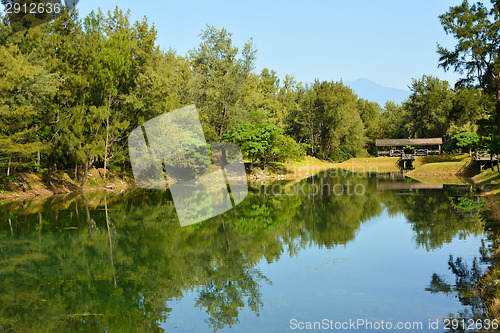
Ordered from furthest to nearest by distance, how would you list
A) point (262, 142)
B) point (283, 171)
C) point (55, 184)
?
point (283, 171) < point (262, 142) < point (55, 184)

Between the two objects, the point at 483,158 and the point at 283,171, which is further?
the point at 283,171

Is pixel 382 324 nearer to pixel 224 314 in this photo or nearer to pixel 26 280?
pixel 224 314

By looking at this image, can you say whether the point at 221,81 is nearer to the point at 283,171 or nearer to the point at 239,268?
the point at 283,171

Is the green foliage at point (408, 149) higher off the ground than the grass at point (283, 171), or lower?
higher

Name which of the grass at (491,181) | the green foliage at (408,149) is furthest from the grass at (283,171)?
the grass at (491,181)

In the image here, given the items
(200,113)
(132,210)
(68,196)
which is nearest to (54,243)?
(132,210)

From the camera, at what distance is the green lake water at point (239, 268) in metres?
12.2

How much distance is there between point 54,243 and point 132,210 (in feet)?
35.8

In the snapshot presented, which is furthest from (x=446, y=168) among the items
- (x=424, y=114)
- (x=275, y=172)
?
(x=424, y=114)

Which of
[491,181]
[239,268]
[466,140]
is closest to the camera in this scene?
[239,268]

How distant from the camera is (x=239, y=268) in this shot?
674 inches

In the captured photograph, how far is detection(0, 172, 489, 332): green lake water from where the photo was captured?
480 inches

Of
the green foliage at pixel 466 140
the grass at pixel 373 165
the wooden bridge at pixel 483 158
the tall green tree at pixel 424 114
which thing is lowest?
the grass at pixel 373 165

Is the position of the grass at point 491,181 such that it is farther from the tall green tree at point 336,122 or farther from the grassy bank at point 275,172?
the tall green tree at point 336,122
